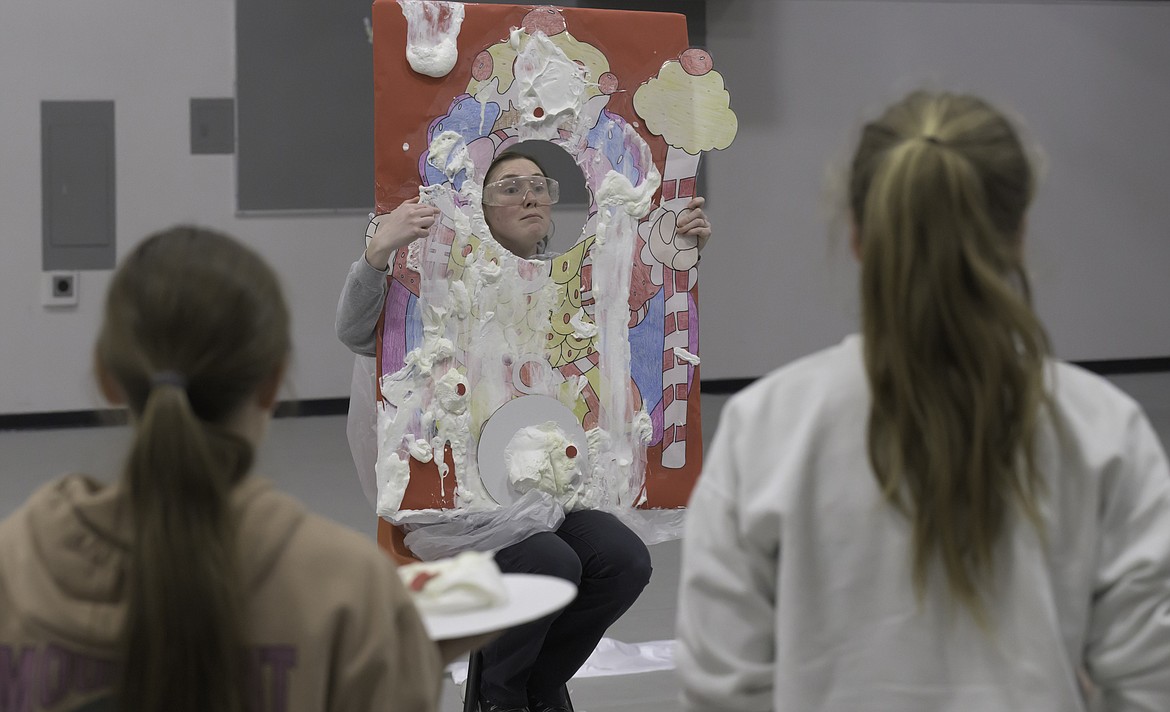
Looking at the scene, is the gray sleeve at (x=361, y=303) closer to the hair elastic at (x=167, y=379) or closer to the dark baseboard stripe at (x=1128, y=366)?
the hair elastic at (x=167, y=379)

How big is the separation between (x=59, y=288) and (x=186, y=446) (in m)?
5.06

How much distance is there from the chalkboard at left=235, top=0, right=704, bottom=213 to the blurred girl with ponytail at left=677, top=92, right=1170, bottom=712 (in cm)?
476

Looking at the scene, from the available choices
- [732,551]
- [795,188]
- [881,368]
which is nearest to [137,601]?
[732,551]

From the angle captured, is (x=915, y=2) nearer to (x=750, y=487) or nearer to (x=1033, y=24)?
(x=1033, y=24)

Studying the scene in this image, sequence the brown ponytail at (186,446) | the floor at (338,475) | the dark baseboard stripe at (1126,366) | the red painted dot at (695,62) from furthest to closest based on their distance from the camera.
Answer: the dark baseboard stripe at (1126,366)
the floor at (338,475)
the red painted dot at (695,62)
the brown ponytail at (186,446)

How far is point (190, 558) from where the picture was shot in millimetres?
973

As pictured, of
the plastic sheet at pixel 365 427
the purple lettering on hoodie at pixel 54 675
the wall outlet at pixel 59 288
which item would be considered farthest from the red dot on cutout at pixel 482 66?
the wall outlet at pixel 59 288

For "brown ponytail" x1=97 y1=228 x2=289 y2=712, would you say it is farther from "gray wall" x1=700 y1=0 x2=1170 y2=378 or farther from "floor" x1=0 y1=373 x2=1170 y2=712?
"gray wall" x1=700 y1=0 x2=1170 y2=378

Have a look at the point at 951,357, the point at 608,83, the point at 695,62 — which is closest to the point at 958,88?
the point at 695,62

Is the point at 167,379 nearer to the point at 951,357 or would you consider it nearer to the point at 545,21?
the point at 951,357

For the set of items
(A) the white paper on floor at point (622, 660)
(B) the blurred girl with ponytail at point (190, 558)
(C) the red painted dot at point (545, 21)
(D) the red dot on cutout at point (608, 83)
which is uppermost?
(C) the red painted dot at point (545, 21)

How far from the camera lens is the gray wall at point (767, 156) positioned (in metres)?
5.50

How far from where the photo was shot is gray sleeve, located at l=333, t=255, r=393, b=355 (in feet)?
7.28

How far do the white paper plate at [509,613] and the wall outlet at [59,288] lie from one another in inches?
194
